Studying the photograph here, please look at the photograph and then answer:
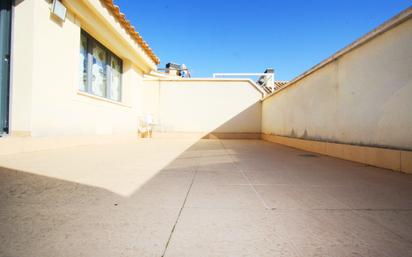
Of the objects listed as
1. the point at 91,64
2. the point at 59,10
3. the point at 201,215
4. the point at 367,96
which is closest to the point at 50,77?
the point at 59,10

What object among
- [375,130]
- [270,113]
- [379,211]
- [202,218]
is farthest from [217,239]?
[270,113]

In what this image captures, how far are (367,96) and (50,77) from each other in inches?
185

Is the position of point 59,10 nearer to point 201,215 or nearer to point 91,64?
point 91,64

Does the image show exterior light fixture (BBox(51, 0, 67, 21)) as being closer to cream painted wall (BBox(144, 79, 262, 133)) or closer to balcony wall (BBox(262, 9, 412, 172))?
cream painted wall (BBox(144, 79, 262, 133))

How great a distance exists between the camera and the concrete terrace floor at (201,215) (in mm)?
812

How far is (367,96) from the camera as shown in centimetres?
280

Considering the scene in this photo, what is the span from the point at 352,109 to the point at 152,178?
9.48 feet

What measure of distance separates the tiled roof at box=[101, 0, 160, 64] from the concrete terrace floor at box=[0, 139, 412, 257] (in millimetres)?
4379

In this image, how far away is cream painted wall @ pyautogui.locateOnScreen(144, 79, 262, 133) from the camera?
8.00 metres

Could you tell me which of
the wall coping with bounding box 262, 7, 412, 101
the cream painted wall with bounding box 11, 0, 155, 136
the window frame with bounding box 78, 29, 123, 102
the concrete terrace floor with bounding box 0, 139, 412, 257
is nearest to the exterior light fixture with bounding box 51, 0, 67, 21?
the cream painted wall with bounding box 11, 0, 155, 136

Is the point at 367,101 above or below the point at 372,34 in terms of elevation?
below

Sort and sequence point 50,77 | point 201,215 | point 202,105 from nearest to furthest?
point 201,215
point 50,77
point 202,105

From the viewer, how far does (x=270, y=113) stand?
Result: 7.04 m

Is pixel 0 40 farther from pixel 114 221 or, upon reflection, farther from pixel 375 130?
pixel 375 130
